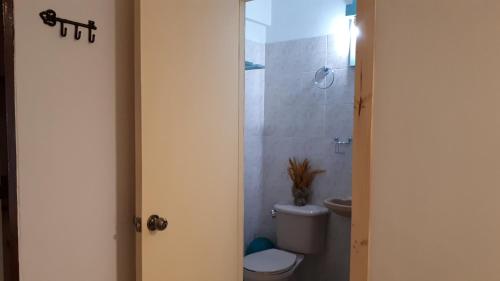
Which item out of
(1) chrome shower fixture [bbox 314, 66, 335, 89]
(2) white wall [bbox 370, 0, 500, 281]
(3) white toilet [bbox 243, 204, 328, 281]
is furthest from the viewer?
(1) chrome shower fixture [bbox 314, 66, 335, 89]

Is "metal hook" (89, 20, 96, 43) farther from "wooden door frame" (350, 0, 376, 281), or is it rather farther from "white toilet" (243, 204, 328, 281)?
"white toilet" (243, 204, 328, 281)

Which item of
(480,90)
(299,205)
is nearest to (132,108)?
(480,90)

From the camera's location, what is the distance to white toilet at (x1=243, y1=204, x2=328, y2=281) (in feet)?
8.30

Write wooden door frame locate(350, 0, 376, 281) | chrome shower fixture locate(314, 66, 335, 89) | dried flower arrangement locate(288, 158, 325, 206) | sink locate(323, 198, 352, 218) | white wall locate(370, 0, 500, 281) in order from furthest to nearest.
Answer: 1. dried flower arrangement locate(288, 158, 325, 206)
2. chrome shower fixture locate(314, 66, 335, 89)
3. sink locate(323, 198, 352, 218)
4. wooden door frame locate(350, 0, 376, 281)
5. white wall locate(370, 0, 500, 281)

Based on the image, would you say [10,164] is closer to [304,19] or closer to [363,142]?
[363,142]

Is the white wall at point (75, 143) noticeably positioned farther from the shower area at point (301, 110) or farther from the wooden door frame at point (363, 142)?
the shower area at point (301, 110)

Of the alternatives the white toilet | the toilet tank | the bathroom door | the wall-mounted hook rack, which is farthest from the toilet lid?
the wall-mounted hook rack

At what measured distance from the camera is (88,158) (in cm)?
127

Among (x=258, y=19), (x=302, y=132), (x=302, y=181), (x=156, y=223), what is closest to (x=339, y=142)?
(x=302, y=132)

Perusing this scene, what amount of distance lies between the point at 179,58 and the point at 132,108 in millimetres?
284

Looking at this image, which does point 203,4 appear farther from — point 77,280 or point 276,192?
point 276,192

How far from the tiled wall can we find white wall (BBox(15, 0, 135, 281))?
1.57 m

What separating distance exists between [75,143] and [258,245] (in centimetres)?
199

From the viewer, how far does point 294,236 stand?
268cm
